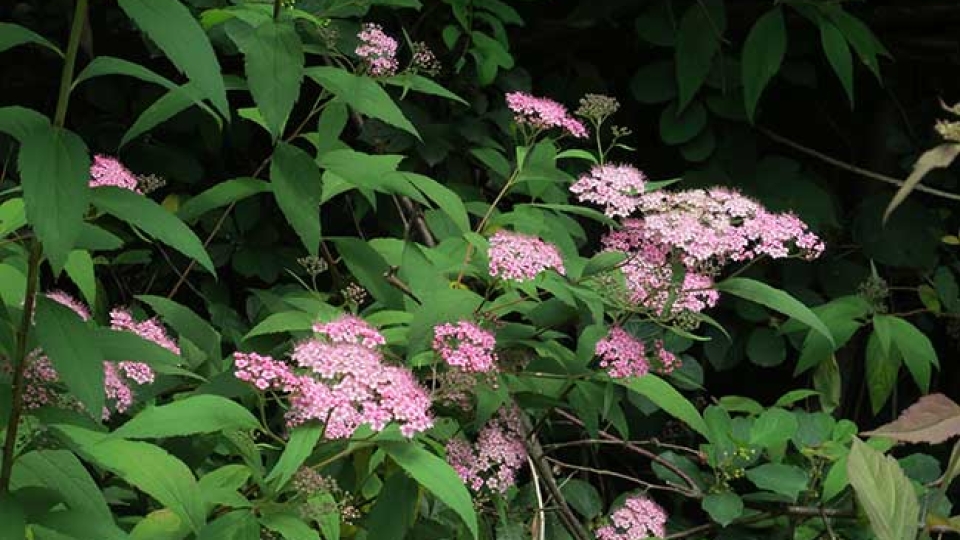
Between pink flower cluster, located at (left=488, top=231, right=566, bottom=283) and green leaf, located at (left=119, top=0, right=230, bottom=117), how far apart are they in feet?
1.97

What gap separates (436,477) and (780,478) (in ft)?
3.55

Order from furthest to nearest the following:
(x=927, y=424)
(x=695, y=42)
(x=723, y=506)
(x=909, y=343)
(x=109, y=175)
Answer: (x=695, y=42)
(x=909, y=343)
(x=723, y=506)
(x=109, y=175)
(x=927, y=424)

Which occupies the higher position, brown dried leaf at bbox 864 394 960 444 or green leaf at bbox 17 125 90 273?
green leaf at bbox 17 125 90 273

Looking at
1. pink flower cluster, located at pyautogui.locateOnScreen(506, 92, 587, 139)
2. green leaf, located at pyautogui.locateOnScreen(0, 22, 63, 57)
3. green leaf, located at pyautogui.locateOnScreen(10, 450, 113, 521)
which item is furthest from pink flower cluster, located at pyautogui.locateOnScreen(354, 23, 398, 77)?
green leaf, located at pyautogui.locateOnScreen(10, 450, 113, 521)

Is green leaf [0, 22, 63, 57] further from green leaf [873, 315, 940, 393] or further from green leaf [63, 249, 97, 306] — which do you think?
green leaf [873, 315, 940, 393]

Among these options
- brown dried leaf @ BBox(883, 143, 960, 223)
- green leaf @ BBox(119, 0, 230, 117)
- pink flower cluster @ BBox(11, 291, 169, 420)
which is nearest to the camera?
brown dried leaf @ BBox(883, 143, 960, 223)

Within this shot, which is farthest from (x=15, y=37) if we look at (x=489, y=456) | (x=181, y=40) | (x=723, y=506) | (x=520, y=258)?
(x=723, y=506)

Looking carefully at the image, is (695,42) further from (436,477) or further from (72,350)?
(72,350)

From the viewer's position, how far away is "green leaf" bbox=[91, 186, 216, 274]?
1.29 metres

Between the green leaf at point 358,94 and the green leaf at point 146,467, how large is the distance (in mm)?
492

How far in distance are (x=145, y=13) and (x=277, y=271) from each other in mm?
1589

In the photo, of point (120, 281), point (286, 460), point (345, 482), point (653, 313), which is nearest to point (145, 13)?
point (286, 460)

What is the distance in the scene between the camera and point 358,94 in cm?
163

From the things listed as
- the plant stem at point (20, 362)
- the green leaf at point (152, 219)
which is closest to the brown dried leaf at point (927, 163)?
the green leaf at point (152, 219)
